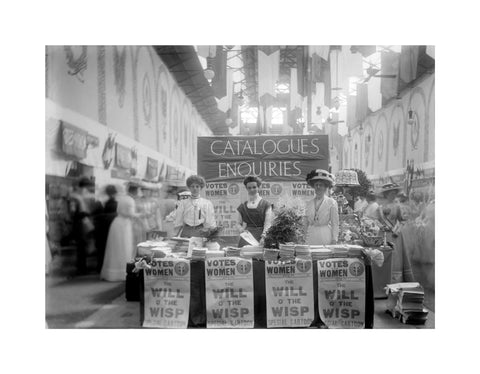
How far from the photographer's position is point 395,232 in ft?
15.8

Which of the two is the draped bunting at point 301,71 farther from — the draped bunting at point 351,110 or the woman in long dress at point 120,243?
the woman in long dress at point 120,243

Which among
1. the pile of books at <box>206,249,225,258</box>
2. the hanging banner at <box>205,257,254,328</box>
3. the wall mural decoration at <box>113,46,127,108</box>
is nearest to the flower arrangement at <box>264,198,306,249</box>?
the hanging banner at <box>205,257,254,328</box>

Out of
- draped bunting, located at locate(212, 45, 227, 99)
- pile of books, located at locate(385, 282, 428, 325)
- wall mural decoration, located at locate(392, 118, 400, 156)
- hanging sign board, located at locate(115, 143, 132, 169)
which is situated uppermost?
draped bunting, located at locate(212, 45, 227, 99)

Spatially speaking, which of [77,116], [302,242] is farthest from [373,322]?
[77,116]

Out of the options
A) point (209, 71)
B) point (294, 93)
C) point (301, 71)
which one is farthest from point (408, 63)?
point (209, 71)

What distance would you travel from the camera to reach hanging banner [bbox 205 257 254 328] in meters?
4.26

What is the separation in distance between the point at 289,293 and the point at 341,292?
49 cm

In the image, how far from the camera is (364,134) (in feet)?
15.4

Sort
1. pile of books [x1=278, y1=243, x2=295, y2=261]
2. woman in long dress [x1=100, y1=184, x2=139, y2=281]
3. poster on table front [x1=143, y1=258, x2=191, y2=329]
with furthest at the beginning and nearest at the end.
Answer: woman in long dress [x1=100, y1=184, x2=139, y2=281] < poster on table front [x1=143, y1=258, x2=191, y2=329] < pile of books [x1=278, y1=243, x2=295, y2=261]

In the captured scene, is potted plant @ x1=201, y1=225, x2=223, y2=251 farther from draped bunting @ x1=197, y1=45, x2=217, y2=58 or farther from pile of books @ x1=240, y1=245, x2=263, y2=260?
draped bunting @ x1=197, y1=45, x2=217, y2=58

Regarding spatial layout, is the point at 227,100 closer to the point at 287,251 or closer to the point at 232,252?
the point at 232,252

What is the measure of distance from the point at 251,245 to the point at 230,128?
1.24m

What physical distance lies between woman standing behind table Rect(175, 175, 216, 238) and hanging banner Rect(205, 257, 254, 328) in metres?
0.54

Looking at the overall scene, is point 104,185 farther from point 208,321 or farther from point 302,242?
point 302,242
